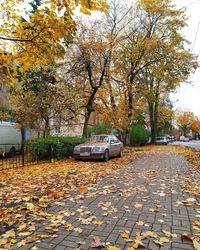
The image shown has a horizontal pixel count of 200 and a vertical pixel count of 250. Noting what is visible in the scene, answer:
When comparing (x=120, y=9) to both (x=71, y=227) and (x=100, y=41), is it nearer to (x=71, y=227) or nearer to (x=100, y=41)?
(x=100, y=41)

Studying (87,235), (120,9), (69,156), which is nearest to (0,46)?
(87,235)

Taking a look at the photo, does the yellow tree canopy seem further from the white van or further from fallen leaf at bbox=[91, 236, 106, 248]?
the white van

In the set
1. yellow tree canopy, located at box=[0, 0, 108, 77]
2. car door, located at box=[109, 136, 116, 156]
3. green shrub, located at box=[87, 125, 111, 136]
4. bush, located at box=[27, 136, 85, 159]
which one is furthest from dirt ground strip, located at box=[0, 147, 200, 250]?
green shrub, located at box=[87, 125, 111, 136]

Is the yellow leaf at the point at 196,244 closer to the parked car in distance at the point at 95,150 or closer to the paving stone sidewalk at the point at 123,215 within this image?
the paving stone sidewalk at the point at 123,215

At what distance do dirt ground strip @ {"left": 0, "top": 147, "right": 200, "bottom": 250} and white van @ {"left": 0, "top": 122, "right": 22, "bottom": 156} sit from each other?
10.4 meters

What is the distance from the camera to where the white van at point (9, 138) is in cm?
1656

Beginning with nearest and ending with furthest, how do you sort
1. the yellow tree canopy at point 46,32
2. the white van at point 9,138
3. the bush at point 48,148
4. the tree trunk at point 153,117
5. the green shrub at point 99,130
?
1. the yellow tree canopy at point 46,32
2. the bush at point 48,148
3. the white van at point 9,138
4. the green shrub at point 99,130
5. the tree trunk at point 153,117

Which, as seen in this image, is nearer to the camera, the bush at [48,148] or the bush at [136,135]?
the bush at [48,148]

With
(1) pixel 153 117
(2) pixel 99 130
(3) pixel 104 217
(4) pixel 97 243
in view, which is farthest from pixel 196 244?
(1) pixel 153 117

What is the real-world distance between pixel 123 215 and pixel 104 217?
14.3 inches

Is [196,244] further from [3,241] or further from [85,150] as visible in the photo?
[85,150]

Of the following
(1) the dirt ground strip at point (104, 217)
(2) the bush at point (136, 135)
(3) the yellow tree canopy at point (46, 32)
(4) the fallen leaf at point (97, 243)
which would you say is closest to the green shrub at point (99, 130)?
(2) the bush at point (136, 135)

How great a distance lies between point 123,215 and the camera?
441 centimetres

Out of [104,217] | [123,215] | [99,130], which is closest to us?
[104,217]
